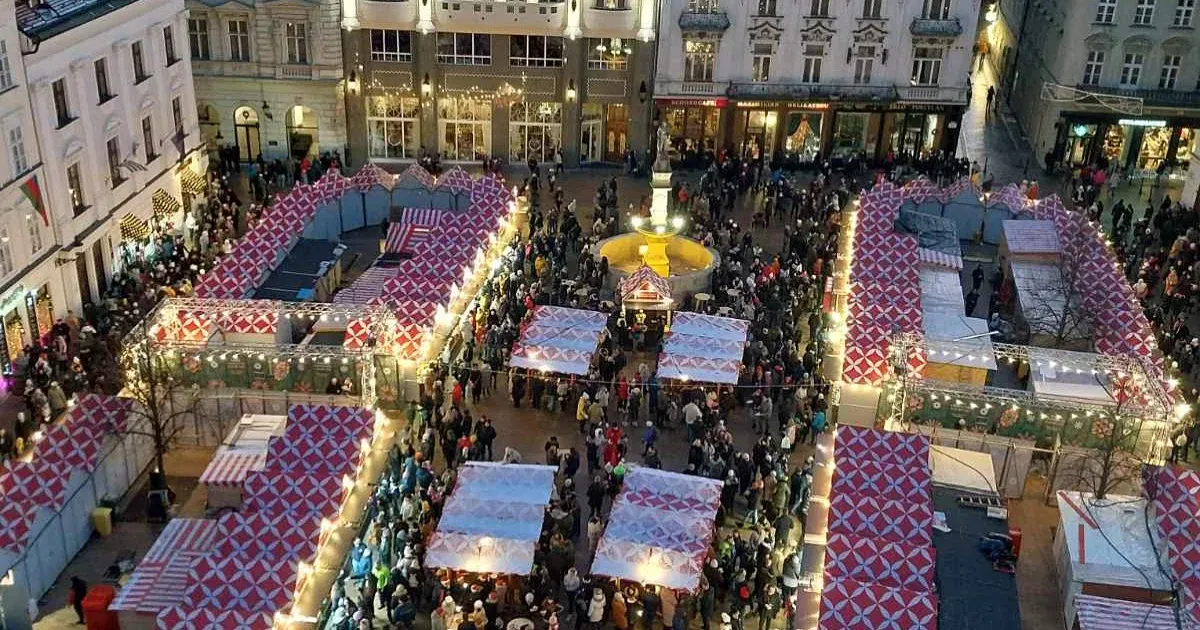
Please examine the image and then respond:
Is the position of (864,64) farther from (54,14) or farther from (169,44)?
(54,14)

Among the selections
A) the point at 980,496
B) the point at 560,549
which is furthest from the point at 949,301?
the point at 560,549

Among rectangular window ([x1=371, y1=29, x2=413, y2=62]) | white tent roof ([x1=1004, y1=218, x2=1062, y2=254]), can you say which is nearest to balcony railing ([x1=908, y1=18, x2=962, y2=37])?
white tent roof ([x1=1004, y1=218, x2=1062, y2=254])

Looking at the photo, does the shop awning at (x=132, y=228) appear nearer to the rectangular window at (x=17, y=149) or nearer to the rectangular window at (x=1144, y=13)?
the rectangular window at (x=17, y=149)

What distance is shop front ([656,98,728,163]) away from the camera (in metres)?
52.7

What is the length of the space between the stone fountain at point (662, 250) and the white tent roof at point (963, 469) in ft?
38.2

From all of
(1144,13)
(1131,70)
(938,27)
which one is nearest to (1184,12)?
(1144,13)

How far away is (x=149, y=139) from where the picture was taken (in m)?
41.4

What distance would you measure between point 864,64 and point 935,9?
11.8 ft

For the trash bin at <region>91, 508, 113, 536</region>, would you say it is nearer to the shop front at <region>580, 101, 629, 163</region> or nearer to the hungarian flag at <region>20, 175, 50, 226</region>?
the hungarian flag at <region>20, 175, 50, 226</region>

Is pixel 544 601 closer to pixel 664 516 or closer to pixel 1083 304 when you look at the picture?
pixel 664 516

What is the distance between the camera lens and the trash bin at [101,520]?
86.7 ft

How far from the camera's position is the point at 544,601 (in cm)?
2386

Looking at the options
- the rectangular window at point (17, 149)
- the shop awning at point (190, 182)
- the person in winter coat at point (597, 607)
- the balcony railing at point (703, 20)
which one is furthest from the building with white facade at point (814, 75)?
the person in winter coat at point (597, 607)

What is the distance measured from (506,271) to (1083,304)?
1720 centimetres
